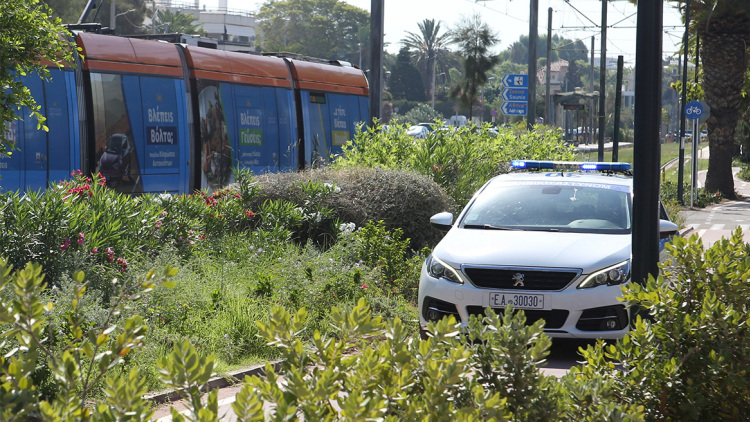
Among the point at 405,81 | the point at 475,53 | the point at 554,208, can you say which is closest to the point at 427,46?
the point at 405,81

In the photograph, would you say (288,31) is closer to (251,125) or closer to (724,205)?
(724,205)

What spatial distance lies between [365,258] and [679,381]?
21.9ft

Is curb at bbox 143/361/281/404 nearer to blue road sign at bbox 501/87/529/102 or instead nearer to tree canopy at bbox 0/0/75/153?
tree canopy at bbox 0/0/75/153

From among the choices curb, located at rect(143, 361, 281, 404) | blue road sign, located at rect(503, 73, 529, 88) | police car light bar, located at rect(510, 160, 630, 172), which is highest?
blue road sign, located at rect(503, 73, 529, 88)

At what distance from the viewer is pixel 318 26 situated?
111875 millimetres

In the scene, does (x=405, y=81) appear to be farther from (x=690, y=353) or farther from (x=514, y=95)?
(x=690, y=353)

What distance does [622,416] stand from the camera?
2816mm

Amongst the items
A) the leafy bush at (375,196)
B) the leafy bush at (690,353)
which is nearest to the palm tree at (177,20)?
the leafy bush at (375,196)

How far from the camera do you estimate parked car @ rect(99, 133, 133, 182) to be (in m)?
14.8

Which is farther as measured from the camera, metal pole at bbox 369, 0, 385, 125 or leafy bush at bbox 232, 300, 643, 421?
metal pole at bbox 369, 0, 385, 125

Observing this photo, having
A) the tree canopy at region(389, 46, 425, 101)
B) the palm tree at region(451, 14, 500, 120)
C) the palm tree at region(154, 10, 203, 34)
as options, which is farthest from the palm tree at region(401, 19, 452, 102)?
the palm tree at region(451, 14, 500, 120)

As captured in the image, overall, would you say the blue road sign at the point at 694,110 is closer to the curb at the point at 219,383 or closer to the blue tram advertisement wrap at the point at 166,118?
the blue tram advertisement wrap at the point at 166,118

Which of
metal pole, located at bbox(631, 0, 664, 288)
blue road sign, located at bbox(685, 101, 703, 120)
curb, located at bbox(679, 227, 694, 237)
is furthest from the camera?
blue road sign, located at bbox(685, 101, 703, 120)

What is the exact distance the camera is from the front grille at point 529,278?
7.00m
